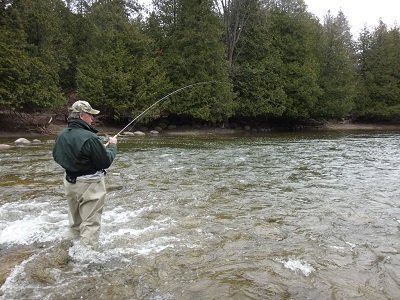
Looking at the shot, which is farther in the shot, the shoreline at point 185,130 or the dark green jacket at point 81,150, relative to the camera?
the shoreline at point 185,130

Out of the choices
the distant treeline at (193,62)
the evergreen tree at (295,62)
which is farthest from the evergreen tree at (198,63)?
the evergreen tree at (295,62)

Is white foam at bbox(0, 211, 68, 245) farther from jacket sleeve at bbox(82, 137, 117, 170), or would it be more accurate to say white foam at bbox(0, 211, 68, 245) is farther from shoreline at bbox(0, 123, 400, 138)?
shoreline at bbox(0, 123, 400, 138)

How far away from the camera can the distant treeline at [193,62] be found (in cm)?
2812

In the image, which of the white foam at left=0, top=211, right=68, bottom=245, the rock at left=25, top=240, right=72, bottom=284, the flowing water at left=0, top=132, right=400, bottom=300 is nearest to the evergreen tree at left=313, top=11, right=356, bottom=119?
the flowing water at left=0, top=132, right=400, bottom=300

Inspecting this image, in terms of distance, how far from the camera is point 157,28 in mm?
37656

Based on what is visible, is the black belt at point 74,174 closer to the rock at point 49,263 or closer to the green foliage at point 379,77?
the rock at point 49,263

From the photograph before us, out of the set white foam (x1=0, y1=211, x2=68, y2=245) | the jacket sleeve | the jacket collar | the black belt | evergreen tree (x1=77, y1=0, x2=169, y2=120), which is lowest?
white foam (x1=0, y1=211, x2=68, y2=245)

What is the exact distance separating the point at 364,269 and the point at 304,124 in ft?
143

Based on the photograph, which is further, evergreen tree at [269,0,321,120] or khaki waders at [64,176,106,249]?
evergreen tree at [269,0,321,120]

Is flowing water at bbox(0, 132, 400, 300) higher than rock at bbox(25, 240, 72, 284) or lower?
lower

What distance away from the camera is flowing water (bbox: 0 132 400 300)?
477 cm

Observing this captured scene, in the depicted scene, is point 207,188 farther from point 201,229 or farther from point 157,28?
point 157,28

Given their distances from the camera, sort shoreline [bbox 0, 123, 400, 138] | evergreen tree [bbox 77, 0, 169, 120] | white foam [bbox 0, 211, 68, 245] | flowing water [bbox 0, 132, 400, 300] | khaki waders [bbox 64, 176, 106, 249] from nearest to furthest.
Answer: flowing water [bbox 0, 132, 400, 300]
khaki waders [bbox 64, 176, 106, 249]
white foam [bbox 0, 211, 68, 245]
shoreline [bbox 0, 123, 400, 138]
evergreen tree [bbox 77, 0, 169, 120]

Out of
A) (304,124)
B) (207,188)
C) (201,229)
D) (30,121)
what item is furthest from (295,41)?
(201,229)
